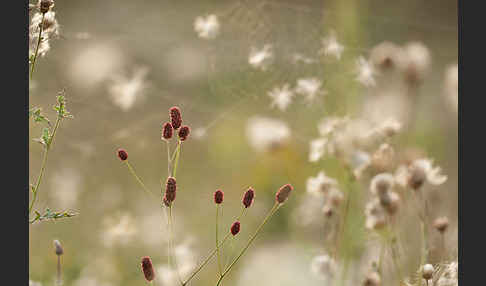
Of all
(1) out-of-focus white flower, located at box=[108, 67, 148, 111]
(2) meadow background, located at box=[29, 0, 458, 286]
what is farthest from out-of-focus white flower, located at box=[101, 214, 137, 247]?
(1) out-of-focus white flower, located at box=[108, 67, 148, 111]

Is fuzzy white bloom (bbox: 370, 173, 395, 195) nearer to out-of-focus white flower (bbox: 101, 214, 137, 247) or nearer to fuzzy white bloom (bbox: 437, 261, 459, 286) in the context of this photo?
fuzzy white bloom (bbox: 437, 261, 459, 286)

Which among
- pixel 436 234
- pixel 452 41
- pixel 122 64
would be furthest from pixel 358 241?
pixel 452 41

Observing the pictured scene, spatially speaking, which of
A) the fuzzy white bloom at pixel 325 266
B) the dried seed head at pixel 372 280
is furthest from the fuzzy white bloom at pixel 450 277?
the fuzzy white bloom at pixel 325 266

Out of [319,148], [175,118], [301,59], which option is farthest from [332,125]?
[175,118]

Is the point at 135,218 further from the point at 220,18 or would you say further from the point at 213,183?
the point at 220,18

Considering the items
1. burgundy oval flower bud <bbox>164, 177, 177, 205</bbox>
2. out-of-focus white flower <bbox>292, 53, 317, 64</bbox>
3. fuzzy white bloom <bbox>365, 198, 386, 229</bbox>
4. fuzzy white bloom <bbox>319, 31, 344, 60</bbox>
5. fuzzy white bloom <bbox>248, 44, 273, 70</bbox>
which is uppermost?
fuzzy white bloom <bbox>319, 31, 344, 60</bbox>

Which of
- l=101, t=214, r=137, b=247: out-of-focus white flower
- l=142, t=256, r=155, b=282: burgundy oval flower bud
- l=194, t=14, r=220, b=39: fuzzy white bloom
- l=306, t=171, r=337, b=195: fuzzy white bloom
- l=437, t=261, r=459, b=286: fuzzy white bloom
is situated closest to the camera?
l=142, t=256, r=155, b=282: burgundy oval flower bud
